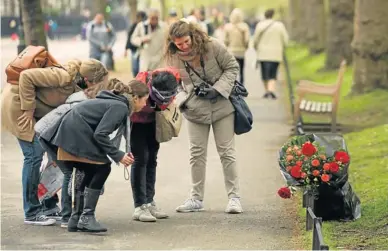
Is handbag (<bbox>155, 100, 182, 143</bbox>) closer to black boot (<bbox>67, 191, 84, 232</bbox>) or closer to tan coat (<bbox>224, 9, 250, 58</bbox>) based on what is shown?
black boot (<bbox>67, 191, 84, 232</bbox>)

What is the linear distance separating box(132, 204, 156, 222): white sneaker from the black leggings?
71cm

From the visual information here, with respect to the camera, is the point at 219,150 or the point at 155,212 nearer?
the point at 155,212

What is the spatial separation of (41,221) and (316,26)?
27337 mm

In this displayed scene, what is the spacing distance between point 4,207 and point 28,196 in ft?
2.91

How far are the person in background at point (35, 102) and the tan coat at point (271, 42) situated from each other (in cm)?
1225

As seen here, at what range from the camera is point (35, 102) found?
9344 millimetres

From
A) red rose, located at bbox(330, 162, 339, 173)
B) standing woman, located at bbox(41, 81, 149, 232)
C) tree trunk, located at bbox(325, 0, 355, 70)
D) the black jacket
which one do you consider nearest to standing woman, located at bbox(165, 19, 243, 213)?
standing woman, located at bbox(41, 81, 149, 232)

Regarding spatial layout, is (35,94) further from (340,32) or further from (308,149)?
(340,32)

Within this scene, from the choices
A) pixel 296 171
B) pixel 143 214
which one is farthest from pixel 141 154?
pixel 296 171

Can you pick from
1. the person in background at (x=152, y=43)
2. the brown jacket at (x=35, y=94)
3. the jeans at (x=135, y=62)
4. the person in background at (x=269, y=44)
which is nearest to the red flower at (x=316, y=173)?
the brown jacket at (x=35, y=94)

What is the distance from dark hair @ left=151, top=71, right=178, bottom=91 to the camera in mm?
9281

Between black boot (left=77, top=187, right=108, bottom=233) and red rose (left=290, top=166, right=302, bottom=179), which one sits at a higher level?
red rose (left=290, top=166, right=302, bottom=179)

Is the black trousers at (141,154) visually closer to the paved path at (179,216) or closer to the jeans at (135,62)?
the paved path at (179,216)

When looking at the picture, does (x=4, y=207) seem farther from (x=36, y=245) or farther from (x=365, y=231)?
(x=365, y=231)
